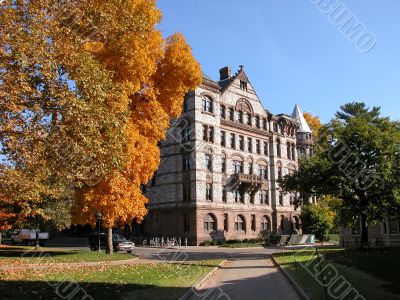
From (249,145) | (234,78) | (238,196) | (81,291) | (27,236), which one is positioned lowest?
(81,291)

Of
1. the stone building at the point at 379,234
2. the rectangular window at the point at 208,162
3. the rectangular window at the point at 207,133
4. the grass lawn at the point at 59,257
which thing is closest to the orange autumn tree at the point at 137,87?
the grass lawn at the point at 59,257

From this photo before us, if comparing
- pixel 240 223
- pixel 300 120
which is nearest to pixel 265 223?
pixel 240 223

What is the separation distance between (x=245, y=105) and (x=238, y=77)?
13.6 feet

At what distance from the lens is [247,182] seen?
183 feet

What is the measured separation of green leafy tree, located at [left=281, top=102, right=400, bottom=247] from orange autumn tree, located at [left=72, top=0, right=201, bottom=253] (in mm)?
12019

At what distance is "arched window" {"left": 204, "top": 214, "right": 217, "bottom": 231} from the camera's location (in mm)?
50281

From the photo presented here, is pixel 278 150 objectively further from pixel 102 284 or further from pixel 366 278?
pixel 102 284

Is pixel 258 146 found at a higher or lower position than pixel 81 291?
higher

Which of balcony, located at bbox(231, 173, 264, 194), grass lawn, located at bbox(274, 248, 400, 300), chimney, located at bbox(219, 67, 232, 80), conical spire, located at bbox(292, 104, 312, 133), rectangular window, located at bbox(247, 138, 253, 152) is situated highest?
chimney, located at bbox(219, 67, 232, 80)

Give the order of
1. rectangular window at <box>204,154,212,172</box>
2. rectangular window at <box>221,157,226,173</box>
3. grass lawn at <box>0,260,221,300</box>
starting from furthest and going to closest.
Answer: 1. rectangular window at <box>221,157,226,173</box>
2. rectangular window at <box>204,154,212,172</box>
3. grass lawn at <box>0,260,221,300</box>

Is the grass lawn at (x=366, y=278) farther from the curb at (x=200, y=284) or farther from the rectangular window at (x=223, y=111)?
the rectangular window at (x=223, y=111)

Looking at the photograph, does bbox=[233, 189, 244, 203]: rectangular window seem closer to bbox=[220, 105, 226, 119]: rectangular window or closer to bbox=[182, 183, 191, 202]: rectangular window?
bbox=[182, 183, 191, 202]: rectangular window

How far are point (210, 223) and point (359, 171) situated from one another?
24649mm

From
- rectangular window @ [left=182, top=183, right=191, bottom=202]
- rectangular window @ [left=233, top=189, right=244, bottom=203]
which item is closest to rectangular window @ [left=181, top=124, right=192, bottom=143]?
rectangular window @ [left=182, top=183, right=191, bottom=202]
